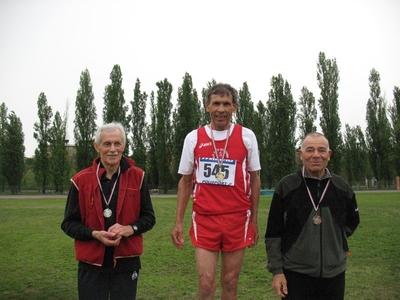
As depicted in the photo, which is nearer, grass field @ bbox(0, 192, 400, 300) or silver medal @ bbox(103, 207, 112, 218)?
silver medal @ bbox(103, 207, 112, 218)

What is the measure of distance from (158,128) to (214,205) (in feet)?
145

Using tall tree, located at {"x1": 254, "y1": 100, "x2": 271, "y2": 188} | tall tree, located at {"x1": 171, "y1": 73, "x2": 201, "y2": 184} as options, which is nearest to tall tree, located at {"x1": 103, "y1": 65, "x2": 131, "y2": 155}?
tall tree, located at {"x1": 171, "y1": 73, "x2": 201, "y2": 184}

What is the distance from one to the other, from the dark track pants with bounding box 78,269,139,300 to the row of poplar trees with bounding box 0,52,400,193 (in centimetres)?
4250

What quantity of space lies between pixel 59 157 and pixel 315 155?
4908 centimetres

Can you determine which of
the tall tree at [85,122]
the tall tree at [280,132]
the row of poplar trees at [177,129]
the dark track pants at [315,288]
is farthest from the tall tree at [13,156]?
the dark track pants at [315,288]

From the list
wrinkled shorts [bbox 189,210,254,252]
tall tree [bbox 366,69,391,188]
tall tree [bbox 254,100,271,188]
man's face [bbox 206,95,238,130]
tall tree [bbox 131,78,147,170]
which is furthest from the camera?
tall tree [bbox 366,69,391,188]

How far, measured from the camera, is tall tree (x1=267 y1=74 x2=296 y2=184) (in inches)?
1754

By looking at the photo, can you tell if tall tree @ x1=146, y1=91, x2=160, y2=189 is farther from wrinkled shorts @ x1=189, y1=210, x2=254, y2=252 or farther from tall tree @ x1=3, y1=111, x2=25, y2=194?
wrinkled shorts @ x1=189, y1=210, x2=254, y2=252

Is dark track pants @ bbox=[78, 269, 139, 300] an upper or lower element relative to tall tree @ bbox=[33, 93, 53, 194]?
lower

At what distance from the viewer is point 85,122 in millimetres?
47031

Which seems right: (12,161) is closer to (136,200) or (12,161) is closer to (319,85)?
(319,85)

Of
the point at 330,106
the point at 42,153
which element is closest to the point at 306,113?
the point at 330,106

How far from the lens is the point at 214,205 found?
3.43m

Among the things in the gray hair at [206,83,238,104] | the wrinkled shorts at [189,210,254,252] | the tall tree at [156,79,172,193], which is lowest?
the wrinkled shorts at [189,210,254,252]
